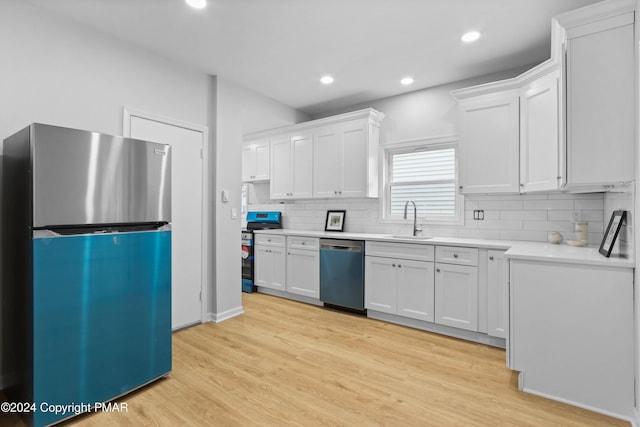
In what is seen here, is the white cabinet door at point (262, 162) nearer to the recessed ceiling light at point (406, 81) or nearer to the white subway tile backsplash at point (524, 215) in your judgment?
the recessed ceiling light at point (406, 81)

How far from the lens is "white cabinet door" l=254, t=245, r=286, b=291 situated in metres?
4.32

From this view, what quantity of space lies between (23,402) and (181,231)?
1.65 meters

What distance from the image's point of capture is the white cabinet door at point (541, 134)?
2.53m

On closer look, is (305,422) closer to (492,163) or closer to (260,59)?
(492,163)

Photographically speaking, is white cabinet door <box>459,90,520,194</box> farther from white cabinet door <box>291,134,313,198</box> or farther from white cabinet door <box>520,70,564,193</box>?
white cabinet door <box>291,134,313,198</box>

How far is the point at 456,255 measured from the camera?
9.86 ft

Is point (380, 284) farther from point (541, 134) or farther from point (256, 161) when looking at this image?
point (256, 161)

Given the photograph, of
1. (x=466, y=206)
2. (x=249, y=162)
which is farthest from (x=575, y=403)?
(x=249, y=162)

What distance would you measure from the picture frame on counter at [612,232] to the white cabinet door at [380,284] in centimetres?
169

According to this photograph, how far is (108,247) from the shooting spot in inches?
76.4

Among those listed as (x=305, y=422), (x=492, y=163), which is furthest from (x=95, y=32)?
(x=492, y=163)

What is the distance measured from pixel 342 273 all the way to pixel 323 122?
6.72 ft

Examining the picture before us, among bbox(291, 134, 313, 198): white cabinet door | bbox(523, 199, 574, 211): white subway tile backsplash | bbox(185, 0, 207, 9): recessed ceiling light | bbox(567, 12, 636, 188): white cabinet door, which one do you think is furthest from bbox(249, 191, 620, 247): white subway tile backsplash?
bbox(185, 0, 207, 9): recessed ceiling light

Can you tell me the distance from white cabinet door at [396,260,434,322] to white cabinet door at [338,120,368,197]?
1.15m
